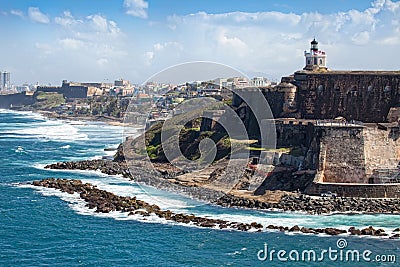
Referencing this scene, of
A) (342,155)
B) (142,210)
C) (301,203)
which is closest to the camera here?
(301,203)

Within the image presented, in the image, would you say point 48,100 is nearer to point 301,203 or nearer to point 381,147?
point 381,147

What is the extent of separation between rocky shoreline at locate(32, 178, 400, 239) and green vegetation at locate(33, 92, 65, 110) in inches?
4871

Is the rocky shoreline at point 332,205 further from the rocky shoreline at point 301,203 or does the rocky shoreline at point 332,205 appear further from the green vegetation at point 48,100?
the green vegetation at point 48,100

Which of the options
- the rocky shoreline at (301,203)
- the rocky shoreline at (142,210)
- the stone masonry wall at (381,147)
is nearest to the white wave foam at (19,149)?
the rocky shoreline at (142,210)

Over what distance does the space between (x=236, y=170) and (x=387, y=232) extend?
15.3 meters

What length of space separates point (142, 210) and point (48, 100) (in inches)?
5636

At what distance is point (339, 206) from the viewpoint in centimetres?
3522

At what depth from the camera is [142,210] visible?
37.2 meters

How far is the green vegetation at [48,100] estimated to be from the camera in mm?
168650

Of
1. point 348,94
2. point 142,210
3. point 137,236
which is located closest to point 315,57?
point 348,94

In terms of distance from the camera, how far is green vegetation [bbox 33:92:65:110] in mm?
168650

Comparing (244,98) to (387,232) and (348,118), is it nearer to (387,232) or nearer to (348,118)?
(348,118)

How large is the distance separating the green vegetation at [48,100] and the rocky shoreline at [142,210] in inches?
4871

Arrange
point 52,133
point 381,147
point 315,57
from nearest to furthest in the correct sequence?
point 381,147
point 315,57
point 52,133
